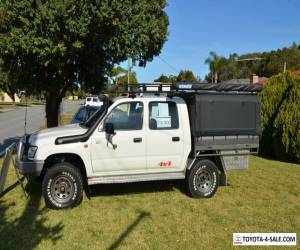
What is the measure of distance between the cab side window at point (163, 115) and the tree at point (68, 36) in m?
3.44

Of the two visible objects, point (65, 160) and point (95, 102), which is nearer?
point (65, 160)

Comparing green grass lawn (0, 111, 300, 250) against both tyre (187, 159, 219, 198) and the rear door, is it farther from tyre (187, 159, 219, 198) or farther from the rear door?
the rear door

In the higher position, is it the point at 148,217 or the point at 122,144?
the point at 122,144

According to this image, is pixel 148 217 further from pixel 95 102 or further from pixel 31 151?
pixel 95 102

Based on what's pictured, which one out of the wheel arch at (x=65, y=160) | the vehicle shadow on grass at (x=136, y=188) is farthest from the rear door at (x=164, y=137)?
the wheel arch at (x=65, y=160)

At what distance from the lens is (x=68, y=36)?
11195 millimetres

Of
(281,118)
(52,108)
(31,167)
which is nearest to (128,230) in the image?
(31,167)

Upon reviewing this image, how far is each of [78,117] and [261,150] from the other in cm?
644

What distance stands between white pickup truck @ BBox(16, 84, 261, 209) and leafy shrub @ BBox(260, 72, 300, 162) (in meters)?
5.64

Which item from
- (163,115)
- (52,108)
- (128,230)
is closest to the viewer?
(128,230)

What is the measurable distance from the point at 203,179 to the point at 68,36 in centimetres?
496

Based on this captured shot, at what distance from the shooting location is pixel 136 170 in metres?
8.40

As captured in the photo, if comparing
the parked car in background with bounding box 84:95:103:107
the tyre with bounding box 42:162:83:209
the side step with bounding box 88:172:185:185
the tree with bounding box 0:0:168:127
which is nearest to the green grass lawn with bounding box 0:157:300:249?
the tyre with bounding box 42:162:83:209

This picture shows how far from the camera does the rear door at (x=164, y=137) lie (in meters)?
8.45
